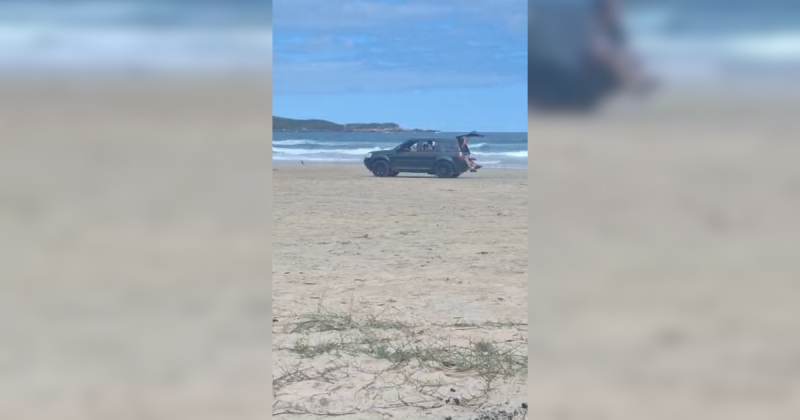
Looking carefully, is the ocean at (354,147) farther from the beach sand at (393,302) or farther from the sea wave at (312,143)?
the beach sand at (393,302)

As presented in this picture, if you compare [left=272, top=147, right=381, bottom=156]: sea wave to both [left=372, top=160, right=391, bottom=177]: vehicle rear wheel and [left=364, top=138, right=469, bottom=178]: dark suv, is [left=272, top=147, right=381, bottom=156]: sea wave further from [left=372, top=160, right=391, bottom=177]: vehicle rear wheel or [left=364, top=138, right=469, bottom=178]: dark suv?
[left=364, top=138, right=469, bottom=178]: dark suv

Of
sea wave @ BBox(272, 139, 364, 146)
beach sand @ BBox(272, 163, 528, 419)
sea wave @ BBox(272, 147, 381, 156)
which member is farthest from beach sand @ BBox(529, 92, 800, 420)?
sea wave @ BBox(272, 139, 364, 146)

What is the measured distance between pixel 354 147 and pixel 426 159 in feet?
20.3

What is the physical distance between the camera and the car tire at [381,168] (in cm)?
1252

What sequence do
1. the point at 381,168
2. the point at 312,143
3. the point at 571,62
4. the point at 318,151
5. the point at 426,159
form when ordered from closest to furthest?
the point at 571,62 < the point at 426,159 < the point at 381,168 < the point at 318,151 < the point at 312,143

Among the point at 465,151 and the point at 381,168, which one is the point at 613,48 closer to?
the point at 465,151

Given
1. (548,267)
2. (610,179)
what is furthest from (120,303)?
(610,179)

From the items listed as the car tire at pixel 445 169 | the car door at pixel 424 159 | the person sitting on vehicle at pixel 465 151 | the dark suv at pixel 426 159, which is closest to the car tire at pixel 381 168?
the dark suv at pixel 426 159

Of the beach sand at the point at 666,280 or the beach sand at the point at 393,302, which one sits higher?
the beach sand at the point at 666,280

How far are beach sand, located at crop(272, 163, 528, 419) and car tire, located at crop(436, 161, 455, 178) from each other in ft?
9.39

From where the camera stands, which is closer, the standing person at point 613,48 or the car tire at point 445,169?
the standing person at point 613,48

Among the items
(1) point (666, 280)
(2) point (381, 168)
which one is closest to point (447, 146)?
(2) point (381, 168)

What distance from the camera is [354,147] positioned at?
720 inches

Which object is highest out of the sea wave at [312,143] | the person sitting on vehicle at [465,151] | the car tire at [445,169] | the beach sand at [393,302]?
the sea wave at [312,143]
